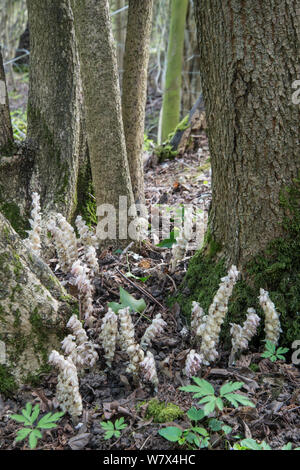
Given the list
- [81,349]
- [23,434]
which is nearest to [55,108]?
[81,349]

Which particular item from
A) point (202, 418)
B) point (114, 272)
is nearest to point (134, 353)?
point (202, 418)

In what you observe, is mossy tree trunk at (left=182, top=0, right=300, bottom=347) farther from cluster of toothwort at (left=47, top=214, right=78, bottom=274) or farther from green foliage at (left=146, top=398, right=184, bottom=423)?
cluster of toothwort at (left=47, top=214, right=78, bottom=274)

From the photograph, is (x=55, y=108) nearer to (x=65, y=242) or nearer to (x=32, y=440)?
(x=65, y=242)

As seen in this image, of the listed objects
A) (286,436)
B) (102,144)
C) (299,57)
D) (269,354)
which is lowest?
(286,436)

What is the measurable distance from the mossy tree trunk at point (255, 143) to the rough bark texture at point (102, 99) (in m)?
1.11

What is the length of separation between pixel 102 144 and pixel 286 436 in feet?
8.31

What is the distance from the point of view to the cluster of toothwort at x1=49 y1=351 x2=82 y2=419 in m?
2.19

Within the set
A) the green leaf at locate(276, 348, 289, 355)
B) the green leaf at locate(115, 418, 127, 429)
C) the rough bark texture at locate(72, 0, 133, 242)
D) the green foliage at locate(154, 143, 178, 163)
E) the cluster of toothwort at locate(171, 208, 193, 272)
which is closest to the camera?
the green leaf at locate(115, 418, 127, 429)

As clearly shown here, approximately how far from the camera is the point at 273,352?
2600 mm

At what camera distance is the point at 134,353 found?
2.46 m

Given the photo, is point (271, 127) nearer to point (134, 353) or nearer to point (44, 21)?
point (134, 353)

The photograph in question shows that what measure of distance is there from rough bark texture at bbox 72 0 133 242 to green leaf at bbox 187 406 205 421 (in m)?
2.01

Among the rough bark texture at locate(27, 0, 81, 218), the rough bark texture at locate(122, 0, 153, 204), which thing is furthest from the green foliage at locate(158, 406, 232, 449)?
the rough bark texture at locate(122, 0, 153, 204)

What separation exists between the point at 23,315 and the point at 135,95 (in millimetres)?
2783
